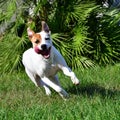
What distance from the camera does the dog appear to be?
6.72m

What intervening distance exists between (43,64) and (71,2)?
3761 mm

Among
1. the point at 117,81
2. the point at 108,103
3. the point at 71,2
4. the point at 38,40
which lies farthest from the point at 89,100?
the point at 71,2

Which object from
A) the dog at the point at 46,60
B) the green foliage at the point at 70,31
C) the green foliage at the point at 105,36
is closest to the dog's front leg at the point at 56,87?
the dog at the point at 46,60

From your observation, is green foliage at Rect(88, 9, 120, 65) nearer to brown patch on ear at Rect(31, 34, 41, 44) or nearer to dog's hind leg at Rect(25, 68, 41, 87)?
dog's hind leg at Rect(25, 68, 41, 87)

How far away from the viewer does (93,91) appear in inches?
299

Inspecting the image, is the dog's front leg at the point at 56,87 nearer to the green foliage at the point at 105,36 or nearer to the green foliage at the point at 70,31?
the green foliage at the point at 70,31

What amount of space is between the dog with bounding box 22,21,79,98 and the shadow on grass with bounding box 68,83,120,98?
0.50 metres

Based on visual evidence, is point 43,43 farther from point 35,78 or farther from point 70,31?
point 70,31

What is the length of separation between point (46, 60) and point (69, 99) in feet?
1.99

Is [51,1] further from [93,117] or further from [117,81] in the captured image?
[93,117]

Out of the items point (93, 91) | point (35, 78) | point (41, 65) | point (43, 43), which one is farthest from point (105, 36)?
point (43, 43)

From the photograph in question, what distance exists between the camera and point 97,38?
10.3m

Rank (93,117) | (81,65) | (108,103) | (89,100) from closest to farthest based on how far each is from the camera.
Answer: (93,117) < (108,103) < (89,100) < (81,65)

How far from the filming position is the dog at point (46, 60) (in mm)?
6723
